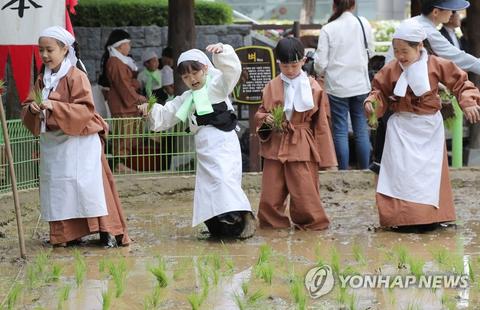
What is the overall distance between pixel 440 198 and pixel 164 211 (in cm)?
265

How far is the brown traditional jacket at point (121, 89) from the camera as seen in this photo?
13703 mm

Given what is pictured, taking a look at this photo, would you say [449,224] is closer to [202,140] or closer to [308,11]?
[202,140]

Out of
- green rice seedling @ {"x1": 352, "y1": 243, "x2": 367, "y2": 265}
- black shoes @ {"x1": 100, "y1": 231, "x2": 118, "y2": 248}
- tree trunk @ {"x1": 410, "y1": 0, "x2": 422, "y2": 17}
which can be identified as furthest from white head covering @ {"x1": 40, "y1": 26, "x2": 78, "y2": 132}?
tree trunk @ {"x1": 410, "y1": 0, "x2": 422, "y2": 17}

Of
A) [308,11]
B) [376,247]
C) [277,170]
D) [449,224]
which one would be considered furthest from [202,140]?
[308,11]

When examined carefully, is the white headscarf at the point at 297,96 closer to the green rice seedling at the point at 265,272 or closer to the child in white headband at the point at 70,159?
the child in white headband at the point at 70,159

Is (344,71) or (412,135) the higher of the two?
(344,71)

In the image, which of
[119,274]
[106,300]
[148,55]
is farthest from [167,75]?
[106,300]

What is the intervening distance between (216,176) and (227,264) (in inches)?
47.9

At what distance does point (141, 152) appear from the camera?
10.9 m

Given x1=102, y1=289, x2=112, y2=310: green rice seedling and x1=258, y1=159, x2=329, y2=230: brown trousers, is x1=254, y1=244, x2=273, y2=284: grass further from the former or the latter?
x1=258, y1=159, x2=329, y2=230: brown trousers

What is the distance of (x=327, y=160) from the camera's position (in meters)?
9.00

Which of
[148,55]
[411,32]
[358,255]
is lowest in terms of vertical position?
[358,255]

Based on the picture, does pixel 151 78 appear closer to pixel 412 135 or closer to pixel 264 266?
pixel 412 135

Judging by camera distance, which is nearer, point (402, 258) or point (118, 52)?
point (402, 258)
